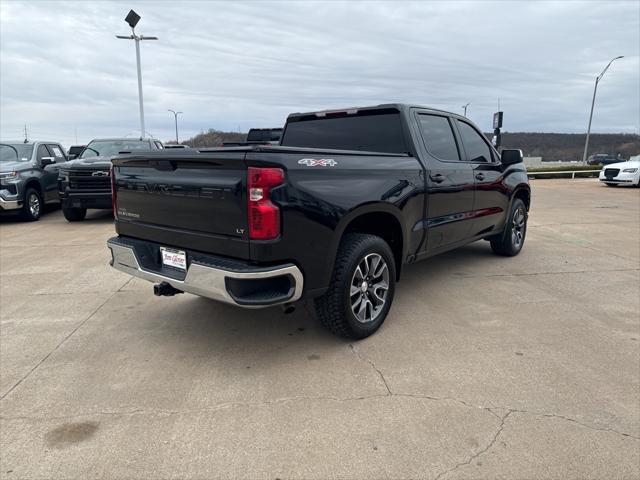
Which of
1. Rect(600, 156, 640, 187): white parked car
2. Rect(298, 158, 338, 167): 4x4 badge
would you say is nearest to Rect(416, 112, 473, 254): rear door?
Rect(298, 158, 338, 167): 4x4 badge

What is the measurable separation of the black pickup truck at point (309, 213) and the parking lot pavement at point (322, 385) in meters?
0.54

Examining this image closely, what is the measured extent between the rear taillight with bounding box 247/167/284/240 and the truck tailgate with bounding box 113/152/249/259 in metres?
0.05

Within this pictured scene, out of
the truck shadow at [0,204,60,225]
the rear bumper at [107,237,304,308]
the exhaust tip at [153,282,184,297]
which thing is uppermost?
the rear bumper at [107,237,304,308]

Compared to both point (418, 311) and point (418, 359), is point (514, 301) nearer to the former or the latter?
point (418, 311)

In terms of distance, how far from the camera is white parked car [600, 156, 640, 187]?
62.8ft

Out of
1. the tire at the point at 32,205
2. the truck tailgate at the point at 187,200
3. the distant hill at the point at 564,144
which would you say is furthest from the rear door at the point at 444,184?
the distant hill at the point at 564,144

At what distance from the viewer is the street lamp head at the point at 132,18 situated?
17.4 m

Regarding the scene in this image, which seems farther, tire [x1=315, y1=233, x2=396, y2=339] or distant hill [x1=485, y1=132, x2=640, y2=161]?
distant hill [x1=485, y1=132, x2=640, y2=161]

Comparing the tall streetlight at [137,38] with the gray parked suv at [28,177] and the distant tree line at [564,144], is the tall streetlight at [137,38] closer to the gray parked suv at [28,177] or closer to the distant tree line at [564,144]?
the gray parked suv at [28,177]

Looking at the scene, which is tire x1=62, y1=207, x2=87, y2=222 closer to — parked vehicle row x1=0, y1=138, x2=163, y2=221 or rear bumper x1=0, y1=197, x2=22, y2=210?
parked vehicle row x1=0, y1=138, x2=163, y2=221

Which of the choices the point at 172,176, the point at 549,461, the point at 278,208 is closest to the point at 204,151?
the point at 172,176

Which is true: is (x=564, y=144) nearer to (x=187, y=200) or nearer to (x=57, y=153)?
(x=57, y=153)

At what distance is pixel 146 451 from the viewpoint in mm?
2369

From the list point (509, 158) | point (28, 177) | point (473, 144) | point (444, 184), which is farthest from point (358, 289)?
point (28, 177)
